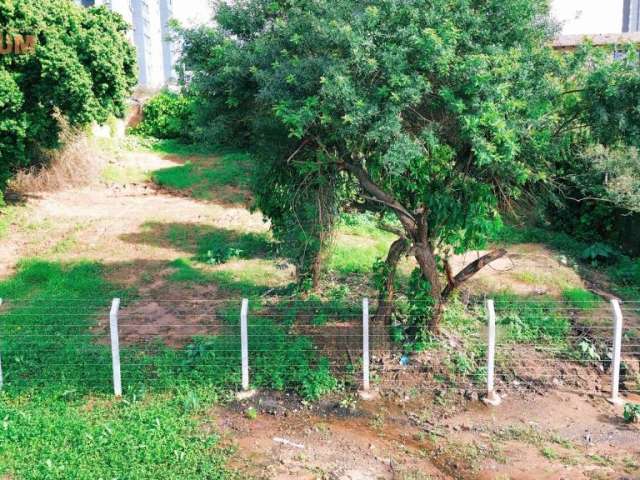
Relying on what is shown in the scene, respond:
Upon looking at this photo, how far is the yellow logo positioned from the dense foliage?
0.28ft

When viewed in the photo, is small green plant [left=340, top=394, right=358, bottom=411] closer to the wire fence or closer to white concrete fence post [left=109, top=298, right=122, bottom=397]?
the wire fence

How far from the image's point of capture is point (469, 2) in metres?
7.28

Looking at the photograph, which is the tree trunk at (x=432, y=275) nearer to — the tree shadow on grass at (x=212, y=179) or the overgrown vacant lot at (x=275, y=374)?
the overgrown vacant lot at (x=275, y=374)

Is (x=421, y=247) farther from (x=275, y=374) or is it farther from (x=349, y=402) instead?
(x=275, y=374)

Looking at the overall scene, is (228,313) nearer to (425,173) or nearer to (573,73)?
(425,173)

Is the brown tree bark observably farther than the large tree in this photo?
Yes

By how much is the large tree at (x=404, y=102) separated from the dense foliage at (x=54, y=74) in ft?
18.4

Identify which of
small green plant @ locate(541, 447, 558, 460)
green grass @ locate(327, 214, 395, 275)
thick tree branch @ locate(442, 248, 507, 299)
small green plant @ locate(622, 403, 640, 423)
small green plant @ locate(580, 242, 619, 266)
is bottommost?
small green plant @ locate(541, 447, 558, 460)

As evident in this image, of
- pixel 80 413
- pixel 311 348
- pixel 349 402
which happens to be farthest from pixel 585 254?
pixel 80 413

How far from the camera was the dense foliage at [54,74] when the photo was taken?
12867 millimetres

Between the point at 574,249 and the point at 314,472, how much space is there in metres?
10.1

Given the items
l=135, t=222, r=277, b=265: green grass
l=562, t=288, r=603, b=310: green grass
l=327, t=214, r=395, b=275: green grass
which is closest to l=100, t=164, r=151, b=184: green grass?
l=135, t=222, r=277, b=265: green grass

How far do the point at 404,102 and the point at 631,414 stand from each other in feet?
14.5

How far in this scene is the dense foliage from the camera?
12867mm
